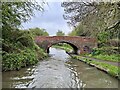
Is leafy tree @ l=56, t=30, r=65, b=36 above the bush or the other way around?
above

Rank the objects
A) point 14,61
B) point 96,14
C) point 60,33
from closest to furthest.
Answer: point 96,14 < point 14,61 < point 60,33

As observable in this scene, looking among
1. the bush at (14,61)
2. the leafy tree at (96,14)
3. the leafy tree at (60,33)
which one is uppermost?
the leafy tree at (60,33)

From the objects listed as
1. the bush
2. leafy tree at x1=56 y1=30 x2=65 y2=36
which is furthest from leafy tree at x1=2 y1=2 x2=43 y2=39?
leafy tree at x1=56 y1=30 x2=65 y2=36

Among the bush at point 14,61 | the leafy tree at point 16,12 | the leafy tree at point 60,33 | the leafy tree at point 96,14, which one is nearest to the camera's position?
the leafy tree at point 96,14

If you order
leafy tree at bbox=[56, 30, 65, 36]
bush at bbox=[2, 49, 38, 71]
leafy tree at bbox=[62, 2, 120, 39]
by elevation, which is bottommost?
bush at bbox=[2, 49, 38, 71]

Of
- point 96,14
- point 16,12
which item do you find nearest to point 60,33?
point 16,12

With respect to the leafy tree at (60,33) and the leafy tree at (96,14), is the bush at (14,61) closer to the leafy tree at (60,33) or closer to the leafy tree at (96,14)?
the leafy tree at (96,14)

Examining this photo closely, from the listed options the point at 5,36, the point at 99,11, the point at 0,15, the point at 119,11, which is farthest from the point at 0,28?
the point at 119,11

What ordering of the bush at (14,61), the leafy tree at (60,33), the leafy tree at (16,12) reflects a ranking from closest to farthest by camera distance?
the leafy tree at (16,12)
the bush at (14,61)
the leafy tree at (60,33)

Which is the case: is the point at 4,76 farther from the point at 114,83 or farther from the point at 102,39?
the point at 102,39

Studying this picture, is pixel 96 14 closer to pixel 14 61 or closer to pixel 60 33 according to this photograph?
pixel 14 61

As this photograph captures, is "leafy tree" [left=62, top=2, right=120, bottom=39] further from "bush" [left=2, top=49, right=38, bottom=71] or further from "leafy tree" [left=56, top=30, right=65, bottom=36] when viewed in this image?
"leafy tree" [left=56, top=30, right=65, bottom=36]

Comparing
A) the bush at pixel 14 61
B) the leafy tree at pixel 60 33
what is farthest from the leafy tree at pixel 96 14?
the leafy tree at pixel 60 33

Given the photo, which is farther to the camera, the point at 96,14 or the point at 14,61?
the point at 14,61
